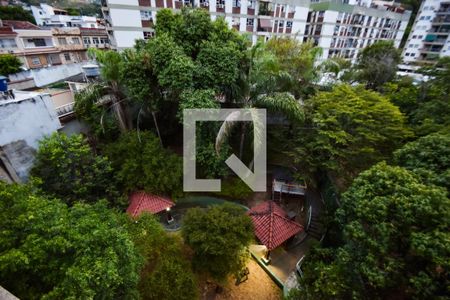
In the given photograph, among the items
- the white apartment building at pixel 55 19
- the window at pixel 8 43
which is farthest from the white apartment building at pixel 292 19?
the white apartment building at pixel 55 19

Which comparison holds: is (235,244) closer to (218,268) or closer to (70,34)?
(218,268)

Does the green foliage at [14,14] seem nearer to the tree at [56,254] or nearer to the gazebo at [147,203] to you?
the gazebo at [147,203]

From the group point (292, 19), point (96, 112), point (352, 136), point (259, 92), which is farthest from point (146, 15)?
point (352, 136)

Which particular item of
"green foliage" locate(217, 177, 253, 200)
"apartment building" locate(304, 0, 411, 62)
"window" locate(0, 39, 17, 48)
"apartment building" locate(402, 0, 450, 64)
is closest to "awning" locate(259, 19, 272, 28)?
"apartment building" locate(304, 0, 411, 62)

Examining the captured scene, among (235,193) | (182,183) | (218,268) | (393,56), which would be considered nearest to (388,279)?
(218,268)

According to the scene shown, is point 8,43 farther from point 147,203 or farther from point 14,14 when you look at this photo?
point 147,203
